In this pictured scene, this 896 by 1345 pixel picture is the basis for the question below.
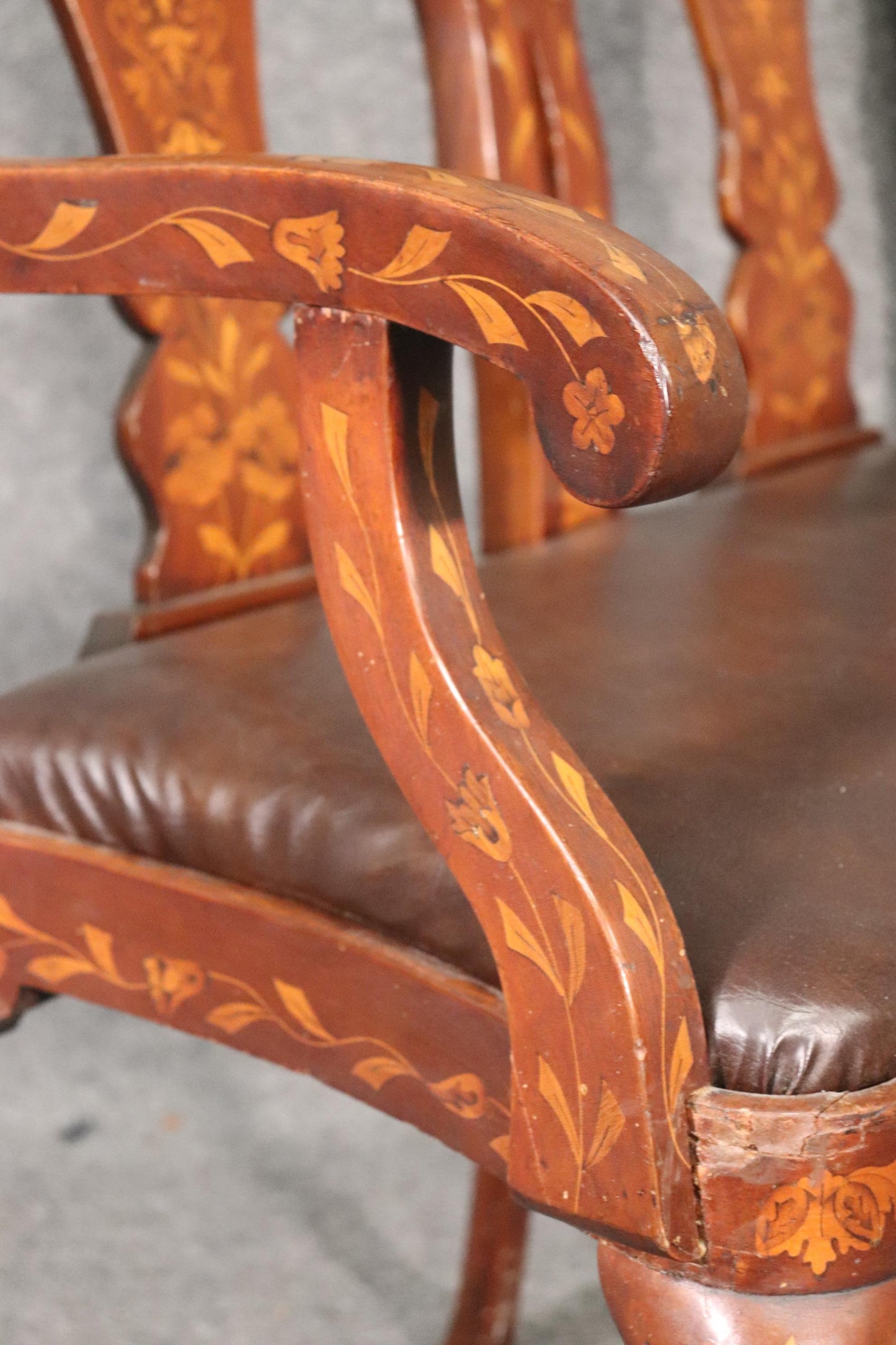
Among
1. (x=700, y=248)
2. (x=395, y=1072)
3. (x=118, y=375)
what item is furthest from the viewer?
(x=700, y=248)

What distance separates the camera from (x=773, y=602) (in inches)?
30.1

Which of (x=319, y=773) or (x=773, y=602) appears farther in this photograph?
(x=773, y=602)

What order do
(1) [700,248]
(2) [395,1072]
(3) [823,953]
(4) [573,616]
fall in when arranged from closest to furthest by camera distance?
(3) [823,953] → (2) [395,1072] → (4) [573,616] → (1) [700,248]

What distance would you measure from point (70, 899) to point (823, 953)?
1.15 feet

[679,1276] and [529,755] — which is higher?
[529,755]

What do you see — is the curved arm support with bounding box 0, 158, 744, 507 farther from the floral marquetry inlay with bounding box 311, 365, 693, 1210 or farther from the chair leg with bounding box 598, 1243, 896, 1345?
the chair leg with bounding box 598, 1243, 896, 1345

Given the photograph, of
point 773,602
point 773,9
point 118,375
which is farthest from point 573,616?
point 773,9

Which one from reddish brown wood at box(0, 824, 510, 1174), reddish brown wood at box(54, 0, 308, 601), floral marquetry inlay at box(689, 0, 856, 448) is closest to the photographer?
reddish brown wood at box(0, 824, 510, 1174)

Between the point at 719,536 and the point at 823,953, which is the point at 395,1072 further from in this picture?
the point at 719,536

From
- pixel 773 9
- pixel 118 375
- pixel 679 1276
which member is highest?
pixel 773 9

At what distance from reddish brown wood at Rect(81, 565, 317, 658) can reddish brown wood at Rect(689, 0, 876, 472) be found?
0.48m

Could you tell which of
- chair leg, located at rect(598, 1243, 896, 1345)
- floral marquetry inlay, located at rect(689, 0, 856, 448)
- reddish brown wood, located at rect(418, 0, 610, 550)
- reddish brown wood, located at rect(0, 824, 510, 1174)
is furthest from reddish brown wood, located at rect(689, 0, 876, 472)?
chair leg, located at rect(598, 1243, 896, 1345)

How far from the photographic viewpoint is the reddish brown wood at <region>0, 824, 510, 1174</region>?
1.78 ft

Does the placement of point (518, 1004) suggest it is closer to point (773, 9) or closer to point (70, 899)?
point (70, 899)
